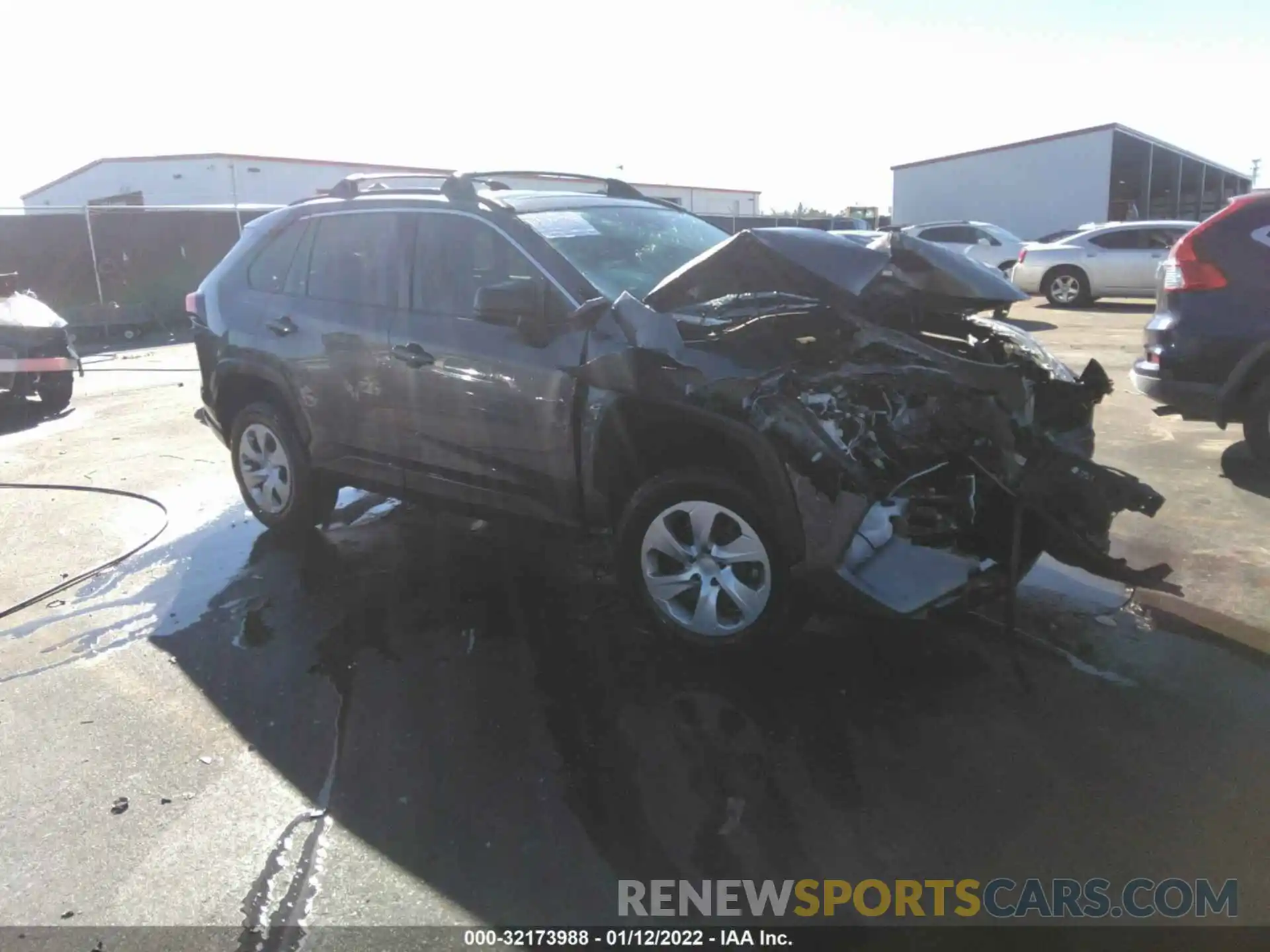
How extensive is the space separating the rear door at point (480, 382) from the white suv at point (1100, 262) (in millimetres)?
16014

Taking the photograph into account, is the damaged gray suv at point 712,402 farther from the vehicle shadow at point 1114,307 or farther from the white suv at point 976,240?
the white suv at point 976,240

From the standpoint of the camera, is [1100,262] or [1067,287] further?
[1067,287]

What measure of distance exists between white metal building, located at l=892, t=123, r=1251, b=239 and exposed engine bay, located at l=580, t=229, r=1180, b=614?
28.4 m

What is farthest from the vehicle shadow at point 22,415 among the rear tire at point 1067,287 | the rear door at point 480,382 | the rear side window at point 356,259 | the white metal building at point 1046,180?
the white metal building at point 1046,180

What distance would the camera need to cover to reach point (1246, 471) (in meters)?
6.48

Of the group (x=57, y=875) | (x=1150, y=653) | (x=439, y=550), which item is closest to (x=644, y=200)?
(x=439, y=550)

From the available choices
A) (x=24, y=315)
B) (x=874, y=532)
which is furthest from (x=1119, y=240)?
(x=24, y=315)

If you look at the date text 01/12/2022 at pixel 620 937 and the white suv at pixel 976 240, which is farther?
the white suv at pixel 976 240

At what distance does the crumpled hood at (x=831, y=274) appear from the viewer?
13.1ft

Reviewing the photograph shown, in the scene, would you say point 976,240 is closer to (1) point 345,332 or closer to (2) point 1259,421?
(2) point 1259,421

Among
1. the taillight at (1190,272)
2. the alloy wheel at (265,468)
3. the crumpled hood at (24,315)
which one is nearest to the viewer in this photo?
the alloy wheel at (265,468)

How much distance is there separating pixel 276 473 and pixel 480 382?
1.97 metres

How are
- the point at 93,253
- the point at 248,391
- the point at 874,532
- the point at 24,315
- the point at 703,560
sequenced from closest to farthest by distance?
1. the point at 874,532
2. the point at 703,560
3. the point at 248,391
4. the point at 24,315
5. the point at 93,253

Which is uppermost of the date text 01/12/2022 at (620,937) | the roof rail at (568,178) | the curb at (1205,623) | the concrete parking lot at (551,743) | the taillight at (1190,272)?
the roof rail at (568,178)
